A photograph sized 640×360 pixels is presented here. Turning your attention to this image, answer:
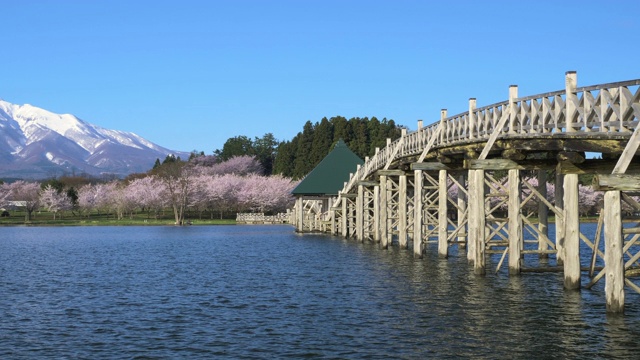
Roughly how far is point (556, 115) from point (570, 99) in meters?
0.75

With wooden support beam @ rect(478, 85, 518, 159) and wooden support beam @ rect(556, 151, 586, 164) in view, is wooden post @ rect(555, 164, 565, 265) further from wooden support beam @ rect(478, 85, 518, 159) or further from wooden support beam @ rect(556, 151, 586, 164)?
wooden support beam @ rect(556, 151, 586, 164)

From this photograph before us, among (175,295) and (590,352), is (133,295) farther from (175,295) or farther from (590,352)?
(590,352)

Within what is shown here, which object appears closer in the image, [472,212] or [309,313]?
[309,313]

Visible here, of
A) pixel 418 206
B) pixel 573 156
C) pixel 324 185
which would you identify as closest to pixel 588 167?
pixel 573 156

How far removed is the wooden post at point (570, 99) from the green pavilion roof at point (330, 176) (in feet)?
158

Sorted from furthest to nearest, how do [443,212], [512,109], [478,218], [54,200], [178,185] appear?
[54,200]
[178,185]
[443,212]
[478,218]
[512,109]

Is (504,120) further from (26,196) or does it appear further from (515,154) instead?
(26,196)

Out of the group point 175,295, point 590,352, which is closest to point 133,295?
point 175,295

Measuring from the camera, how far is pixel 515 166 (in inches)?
Result: 1076

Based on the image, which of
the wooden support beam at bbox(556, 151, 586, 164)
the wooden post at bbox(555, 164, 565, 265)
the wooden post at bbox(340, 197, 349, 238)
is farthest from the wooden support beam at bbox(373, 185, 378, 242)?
the wooden support beam at bbox(556, 151, 586, 164)

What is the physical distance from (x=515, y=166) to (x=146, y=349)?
44.9 ft

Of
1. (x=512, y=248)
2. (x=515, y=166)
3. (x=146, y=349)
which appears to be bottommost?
(x=146, y=349)

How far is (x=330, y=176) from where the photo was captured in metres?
75.6

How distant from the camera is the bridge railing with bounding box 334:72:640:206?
66.5 feet
